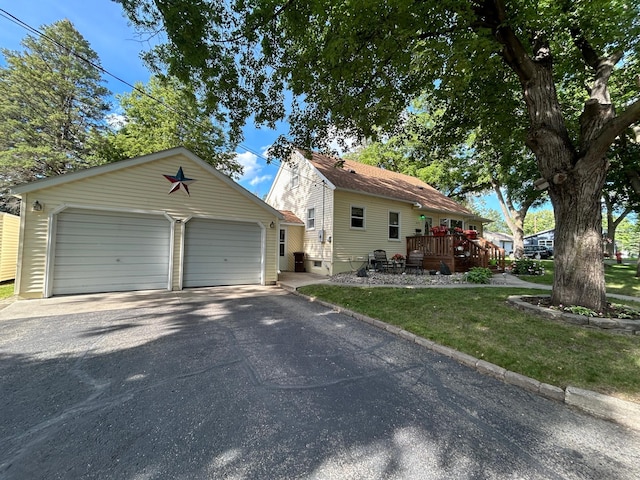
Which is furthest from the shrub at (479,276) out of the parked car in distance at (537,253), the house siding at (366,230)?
the parked car in distance at (537,253)

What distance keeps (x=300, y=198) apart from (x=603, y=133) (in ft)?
38.3

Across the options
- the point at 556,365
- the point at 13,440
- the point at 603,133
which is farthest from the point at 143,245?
the point at 603,133

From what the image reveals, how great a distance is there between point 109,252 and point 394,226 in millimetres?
12064

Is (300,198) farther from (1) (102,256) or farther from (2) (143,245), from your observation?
(1) (102,256)

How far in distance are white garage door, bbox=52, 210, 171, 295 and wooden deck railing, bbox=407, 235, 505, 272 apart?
11047mm

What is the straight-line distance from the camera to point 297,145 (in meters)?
8.36

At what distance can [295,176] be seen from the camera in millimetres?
15148

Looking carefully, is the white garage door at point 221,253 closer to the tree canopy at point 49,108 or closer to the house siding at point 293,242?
the house siding at point 293,242

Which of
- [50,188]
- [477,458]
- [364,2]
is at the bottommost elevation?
[477,458]

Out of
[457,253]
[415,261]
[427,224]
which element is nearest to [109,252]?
[415,261]

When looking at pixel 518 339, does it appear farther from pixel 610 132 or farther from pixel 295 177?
pixel 295 177

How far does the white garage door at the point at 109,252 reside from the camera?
23.7 ft

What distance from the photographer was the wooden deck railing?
11790mm

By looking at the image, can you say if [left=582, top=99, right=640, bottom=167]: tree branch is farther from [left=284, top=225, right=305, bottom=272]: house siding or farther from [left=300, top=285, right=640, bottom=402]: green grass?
[left=284, top=225, right=305, bottom=272]: house siding
